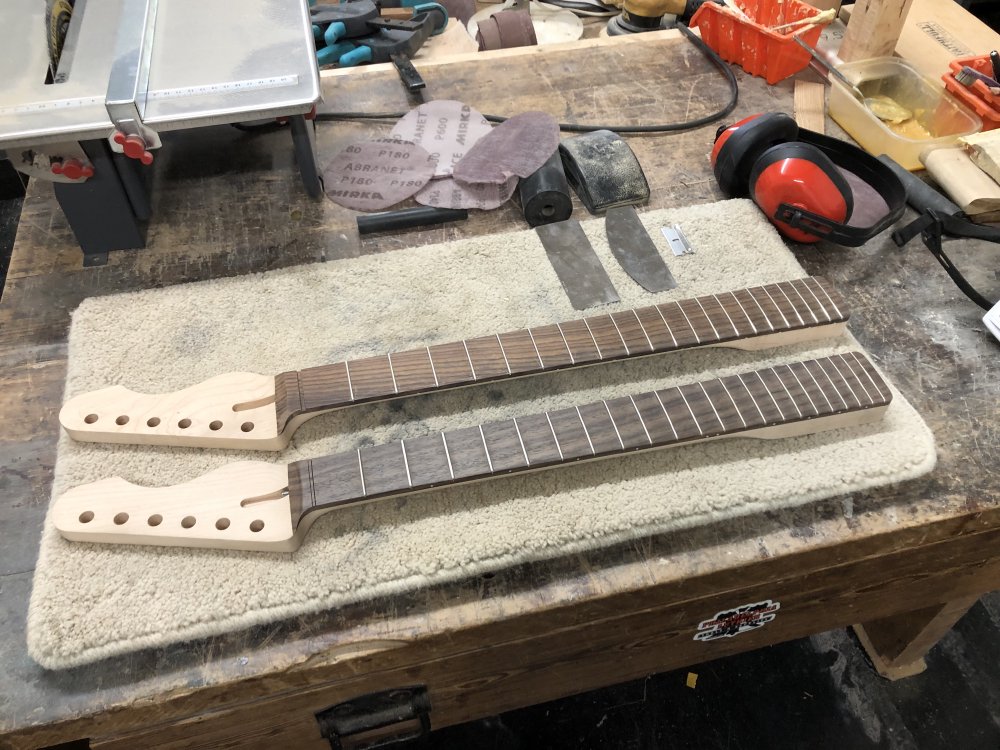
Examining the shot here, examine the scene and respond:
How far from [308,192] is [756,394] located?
71cm

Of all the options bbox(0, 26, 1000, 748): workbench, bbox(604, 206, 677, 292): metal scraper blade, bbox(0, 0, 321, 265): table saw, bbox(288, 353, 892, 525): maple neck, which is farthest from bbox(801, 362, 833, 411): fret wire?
bbox(0, 0, 321, 265): table saw

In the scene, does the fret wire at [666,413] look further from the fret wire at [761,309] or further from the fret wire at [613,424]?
the fret wire at [761,309]

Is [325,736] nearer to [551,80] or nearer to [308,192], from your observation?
[308,192]

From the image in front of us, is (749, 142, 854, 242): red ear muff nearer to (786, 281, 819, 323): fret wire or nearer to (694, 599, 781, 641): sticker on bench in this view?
(786, 281, 819, 323): fret wire

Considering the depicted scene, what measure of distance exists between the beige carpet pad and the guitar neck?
27 millimetres

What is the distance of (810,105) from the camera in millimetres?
1215

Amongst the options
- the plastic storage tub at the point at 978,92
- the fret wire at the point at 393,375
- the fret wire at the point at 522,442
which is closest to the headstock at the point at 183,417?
the fret wire at the point at 393,375

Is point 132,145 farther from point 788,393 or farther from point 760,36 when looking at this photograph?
point 760,36

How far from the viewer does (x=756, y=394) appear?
778 mm

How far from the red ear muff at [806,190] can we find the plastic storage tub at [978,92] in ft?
1.20

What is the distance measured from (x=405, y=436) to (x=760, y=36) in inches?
37.8

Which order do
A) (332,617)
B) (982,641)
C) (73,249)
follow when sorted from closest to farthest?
1. (332,617)
2. (73,249)
3. (982,641)

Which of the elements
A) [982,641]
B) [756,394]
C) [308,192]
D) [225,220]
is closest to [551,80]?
[308,192]

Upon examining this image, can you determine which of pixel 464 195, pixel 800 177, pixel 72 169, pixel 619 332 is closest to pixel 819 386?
pixel 619 332
